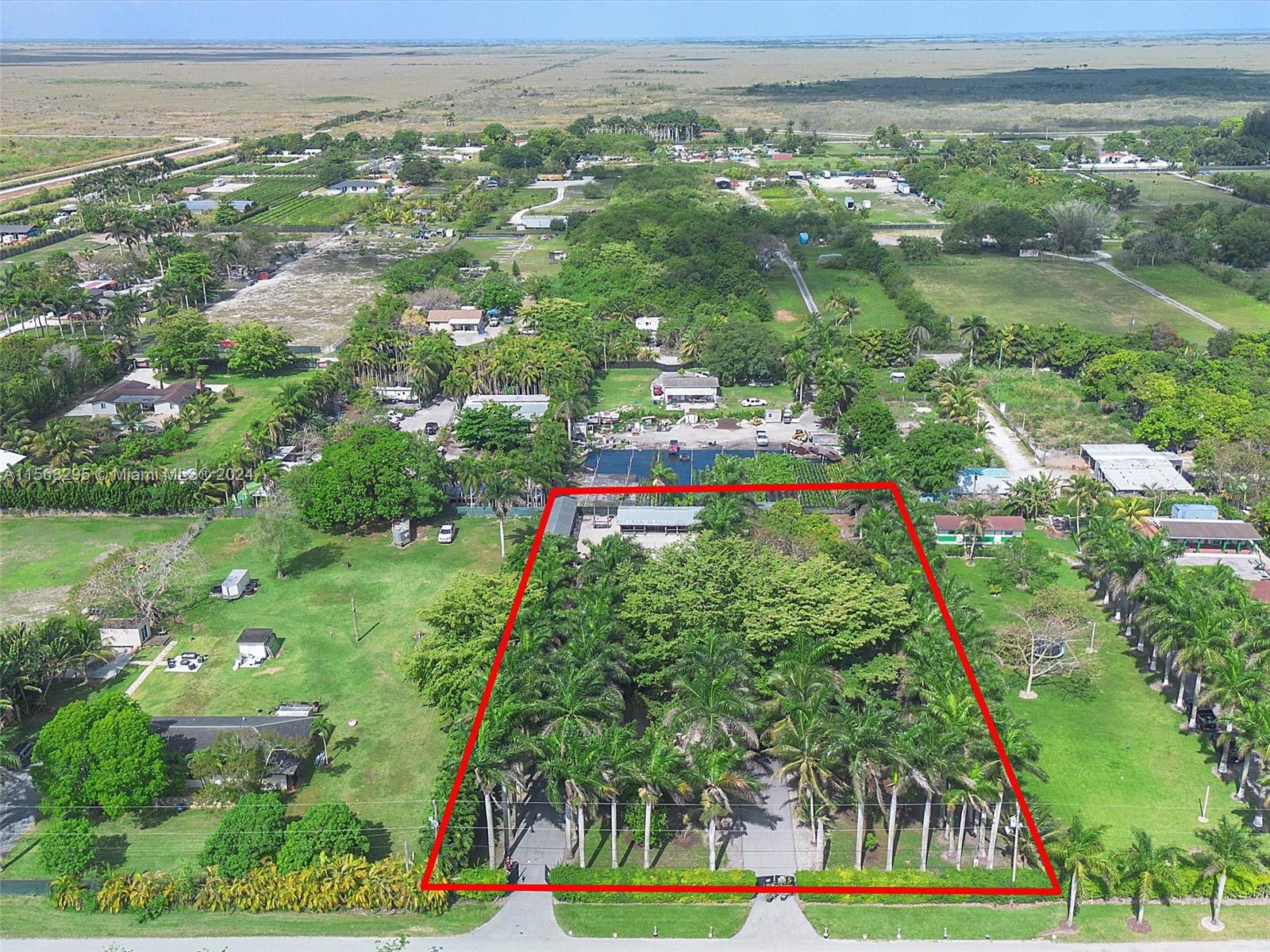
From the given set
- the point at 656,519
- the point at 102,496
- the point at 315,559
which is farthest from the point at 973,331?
the point at 102,496

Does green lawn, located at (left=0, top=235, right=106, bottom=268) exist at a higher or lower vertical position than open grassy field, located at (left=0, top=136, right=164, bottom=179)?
higher

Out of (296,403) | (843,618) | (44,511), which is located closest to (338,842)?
(843,618)

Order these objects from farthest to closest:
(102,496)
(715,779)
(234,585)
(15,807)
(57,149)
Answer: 1. (57,149)
2. (102,496)
3. (234,585)
4. (15,807)
5. (715,779)

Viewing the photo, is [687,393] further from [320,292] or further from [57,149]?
[57,149]

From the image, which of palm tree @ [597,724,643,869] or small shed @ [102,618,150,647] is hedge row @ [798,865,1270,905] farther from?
small shed @ [102,618,150,647]

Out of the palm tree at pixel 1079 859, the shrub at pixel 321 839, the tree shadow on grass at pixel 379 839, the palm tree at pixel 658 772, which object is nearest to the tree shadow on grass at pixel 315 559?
the tree shadow on grass at pixel 379 839

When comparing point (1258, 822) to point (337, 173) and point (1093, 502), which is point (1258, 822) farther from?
point (337, 173)

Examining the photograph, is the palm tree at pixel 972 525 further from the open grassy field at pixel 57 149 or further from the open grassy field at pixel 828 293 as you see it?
the open grassy field at pixel 57 149

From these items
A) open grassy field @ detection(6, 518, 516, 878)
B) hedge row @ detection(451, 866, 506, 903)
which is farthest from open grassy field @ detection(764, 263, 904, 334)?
hedge row @ detection(451, 866, 506, 903)
